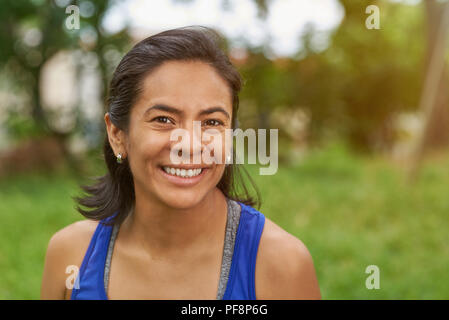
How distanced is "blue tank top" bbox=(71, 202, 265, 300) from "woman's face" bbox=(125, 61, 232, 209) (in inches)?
9.2

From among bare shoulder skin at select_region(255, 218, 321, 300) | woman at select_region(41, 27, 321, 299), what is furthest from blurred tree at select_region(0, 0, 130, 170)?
bare shoulder skin at select_region(255, 218, 321, 300)

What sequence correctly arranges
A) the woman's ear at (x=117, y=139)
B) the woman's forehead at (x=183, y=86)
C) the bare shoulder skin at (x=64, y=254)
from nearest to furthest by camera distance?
the woman's forehead at (x=183, y=86) < the woman's ear at (x=117, y=139) < the bare shoulder skin at (x=64, y=254)

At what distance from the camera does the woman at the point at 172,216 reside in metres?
1.66

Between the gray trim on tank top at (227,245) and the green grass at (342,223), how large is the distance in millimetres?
1880

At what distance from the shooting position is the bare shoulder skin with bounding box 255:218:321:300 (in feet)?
5.79

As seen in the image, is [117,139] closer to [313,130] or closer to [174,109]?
[174,109]

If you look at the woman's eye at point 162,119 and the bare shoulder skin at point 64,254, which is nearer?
the woman's eye at point 162,119

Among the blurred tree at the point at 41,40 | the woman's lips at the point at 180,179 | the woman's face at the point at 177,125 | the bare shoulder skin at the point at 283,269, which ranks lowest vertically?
the bare shoulder skin at the point at 283,269

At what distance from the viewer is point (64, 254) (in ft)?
6.50

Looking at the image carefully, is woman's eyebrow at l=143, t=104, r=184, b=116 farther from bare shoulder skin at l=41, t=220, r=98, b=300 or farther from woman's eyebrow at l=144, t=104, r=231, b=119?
bare shoulder skin at l=41, t=220, r=98, b=300

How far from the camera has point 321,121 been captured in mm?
9109

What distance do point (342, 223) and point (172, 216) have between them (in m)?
3.43

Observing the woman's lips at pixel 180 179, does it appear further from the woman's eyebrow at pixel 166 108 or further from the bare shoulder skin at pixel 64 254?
the bare shoulder skin at pixel 64 254

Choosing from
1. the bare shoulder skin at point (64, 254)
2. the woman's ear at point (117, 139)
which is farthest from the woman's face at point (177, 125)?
the bare shoulder skin at point (64, 254)
